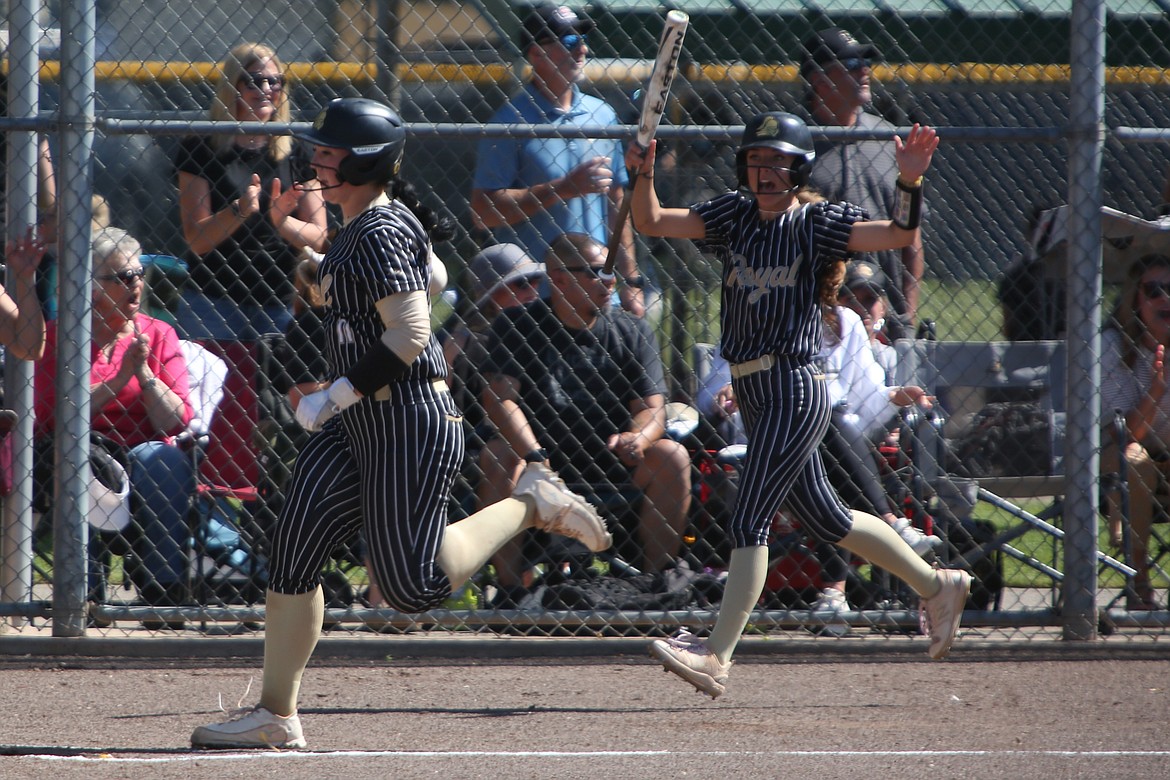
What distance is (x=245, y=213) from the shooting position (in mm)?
5605

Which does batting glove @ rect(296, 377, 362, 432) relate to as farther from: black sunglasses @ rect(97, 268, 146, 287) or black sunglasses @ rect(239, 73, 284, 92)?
black sunglasses @ rect(239, 73, 284, 92)

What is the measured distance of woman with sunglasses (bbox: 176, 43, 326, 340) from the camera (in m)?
5.68

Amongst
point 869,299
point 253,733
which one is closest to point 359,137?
point 253,733

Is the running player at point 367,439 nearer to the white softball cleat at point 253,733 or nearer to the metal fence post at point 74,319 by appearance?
the white softball cleat at point 253,733

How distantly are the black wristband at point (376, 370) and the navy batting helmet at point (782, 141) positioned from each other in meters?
1.49

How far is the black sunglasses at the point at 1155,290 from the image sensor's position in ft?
20.2

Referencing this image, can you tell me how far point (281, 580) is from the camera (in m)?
3.77

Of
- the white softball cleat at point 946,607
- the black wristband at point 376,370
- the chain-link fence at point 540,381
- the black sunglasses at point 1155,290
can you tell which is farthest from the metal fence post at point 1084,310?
the black wristband at point 376,370

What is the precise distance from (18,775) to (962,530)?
3.68 m

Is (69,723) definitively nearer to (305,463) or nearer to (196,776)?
(196,776)

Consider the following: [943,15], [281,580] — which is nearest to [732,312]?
[281,580]

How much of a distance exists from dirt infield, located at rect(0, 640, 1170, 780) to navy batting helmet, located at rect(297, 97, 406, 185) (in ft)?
5.04

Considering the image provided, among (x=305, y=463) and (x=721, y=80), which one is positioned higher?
(x=721, y=80)

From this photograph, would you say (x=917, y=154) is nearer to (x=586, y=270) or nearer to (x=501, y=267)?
(x=586, y=270)
